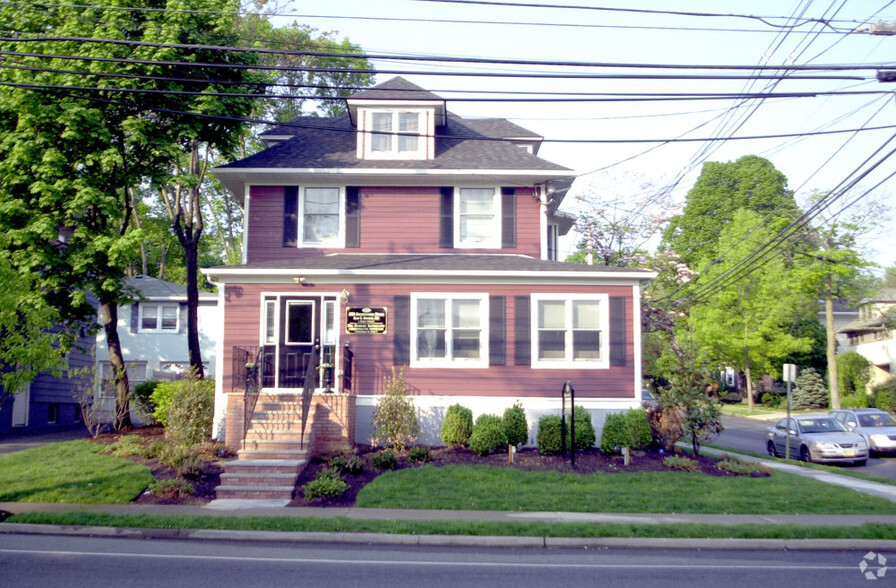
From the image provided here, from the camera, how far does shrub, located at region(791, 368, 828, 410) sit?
43406 millimetres

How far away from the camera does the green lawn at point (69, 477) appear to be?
40.9 feet

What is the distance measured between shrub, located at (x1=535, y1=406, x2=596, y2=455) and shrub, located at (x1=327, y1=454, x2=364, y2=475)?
4132 mm

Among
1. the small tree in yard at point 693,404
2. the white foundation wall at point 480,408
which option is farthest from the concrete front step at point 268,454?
the small tree in yard at point 693,404

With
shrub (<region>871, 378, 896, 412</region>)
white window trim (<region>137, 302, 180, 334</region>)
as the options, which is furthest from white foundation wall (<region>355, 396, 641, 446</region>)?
shrub (<region>871, 378, 896, 412</region>)

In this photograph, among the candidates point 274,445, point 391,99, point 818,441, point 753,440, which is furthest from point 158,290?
point 818,441

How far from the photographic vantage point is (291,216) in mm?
19922

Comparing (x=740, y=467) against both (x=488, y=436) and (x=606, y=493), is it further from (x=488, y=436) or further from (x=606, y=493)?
(x=488, y=436)

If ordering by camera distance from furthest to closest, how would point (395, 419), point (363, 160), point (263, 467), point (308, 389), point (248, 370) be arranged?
1. point (363, 160)
2. point (248, 370)
3. point (395, 419)
4. point (308, 389)
5. point (263, 467)

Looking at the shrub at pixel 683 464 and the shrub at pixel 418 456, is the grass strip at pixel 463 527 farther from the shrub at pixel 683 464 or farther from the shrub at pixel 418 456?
the shrub at pixel 418 456

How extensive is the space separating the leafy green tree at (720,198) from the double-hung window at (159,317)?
39.6 meters

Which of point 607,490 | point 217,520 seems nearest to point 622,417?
point 607,490

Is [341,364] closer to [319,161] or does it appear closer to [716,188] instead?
[319,161]

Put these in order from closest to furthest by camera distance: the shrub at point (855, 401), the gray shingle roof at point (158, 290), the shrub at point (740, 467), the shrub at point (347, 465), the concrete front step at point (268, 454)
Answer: the shrub at point (347, 465) < the concrete front step at point (268, 454) < the shrub at point (740, 467) < the gray shingle roof at point (158, 290) < the shrub at point (855, 401)

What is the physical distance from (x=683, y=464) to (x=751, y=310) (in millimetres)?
29816
